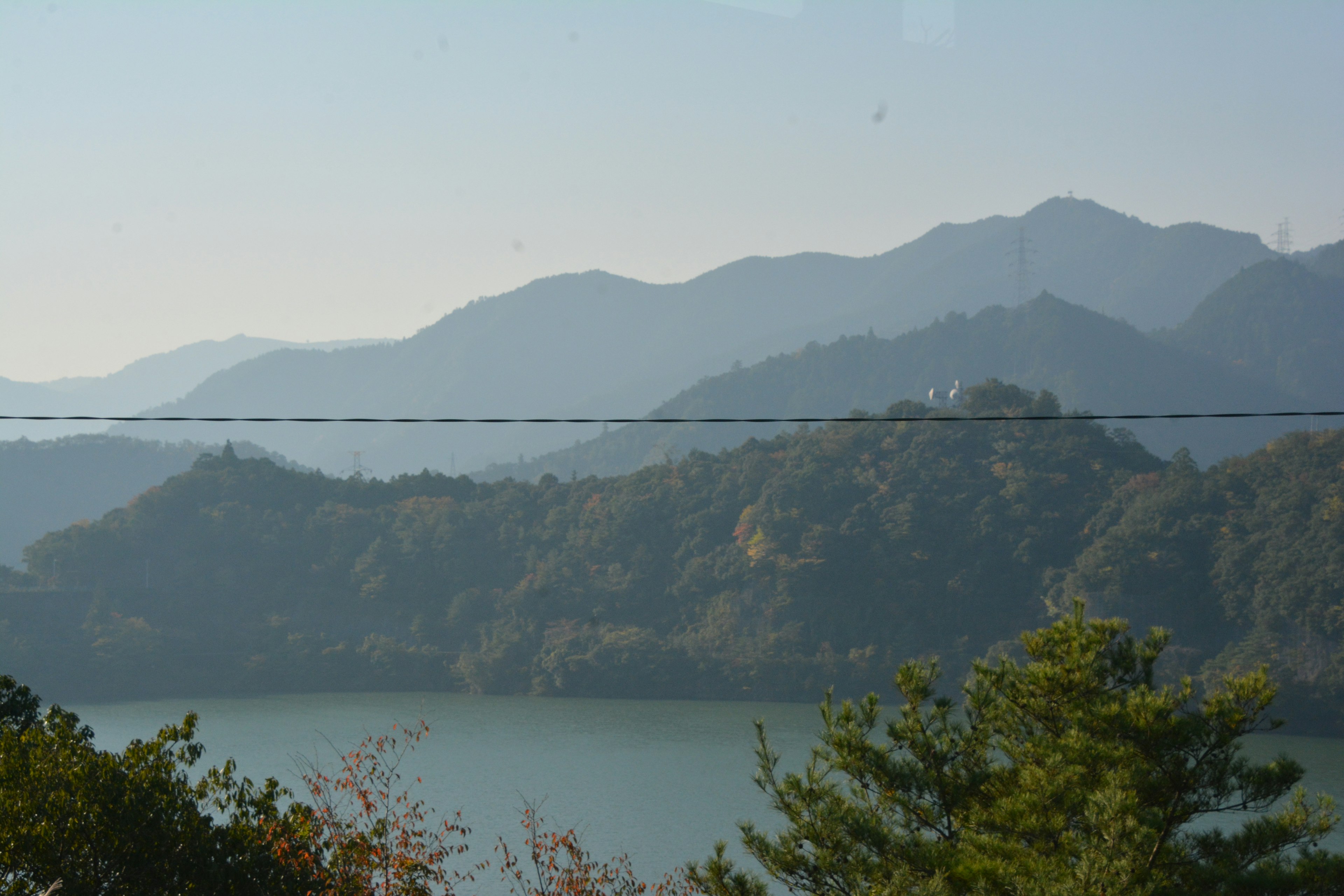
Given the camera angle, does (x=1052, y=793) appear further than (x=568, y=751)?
No

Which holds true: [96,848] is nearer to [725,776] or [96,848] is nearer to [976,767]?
[976,767]

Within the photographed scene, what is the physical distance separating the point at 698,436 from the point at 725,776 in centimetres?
5305

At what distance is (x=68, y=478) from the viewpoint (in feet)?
206

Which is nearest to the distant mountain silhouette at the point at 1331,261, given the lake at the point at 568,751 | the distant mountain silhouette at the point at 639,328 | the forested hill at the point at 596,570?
the distant mountain silhouette at the point at 639,328

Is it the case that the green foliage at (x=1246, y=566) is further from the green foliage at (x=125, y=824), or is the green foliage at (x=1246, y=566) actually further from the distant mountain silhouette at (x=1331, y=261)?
the distant mountain silhouette at (x=1331, y=261)

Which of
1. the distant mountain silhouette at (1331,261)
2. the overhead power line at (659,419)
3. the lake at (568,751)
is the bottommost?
the lake at (568,751)

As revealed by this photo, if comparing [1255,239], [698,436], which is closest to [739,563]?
[698,436]

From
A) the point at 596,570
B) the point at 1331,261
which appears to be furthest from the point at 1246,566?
the point at 1331,261

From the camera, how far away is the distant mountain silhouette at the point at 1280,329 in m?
72.5

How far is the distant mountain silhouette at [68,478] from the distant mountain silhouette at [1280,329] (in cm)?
6454

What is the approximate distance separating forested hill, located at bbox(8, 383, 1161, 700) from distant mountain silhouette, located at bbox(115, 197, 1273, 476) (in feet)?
219

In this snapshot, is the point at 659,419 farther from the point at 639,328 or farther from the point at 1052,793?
the point at 639,328

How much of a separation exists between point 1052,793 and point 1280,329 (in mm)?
80409

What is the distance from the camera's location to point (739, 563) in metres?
38.1
